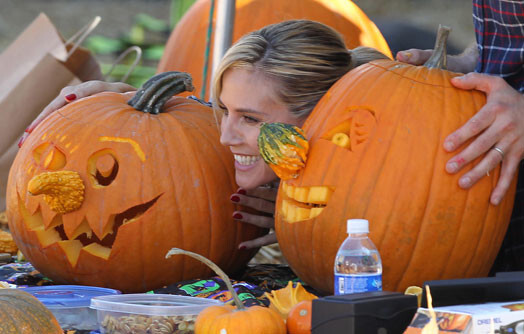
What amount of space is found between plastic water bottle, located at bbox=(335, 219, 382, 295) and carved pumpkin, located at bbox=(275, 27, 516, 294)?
0.65 feet

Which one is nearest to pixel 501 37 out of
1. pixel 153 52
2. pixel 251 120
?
pixel 251 120

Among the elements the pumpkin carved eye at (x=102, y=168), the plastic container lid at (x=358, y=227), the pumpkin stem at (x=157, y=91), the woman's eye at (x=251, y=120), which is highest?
the pumpkin stem at (x=157, y=91)

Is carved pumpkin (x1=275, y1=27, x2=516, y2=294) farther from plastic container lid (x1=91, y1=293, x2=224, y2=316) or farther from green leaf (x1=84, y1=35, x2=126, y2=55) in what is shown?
green leaf (x1=84, y1=35, x2=126, y2=55)

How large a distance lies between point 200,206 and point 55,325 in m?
0.87

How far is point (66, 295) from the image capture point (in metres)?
2.00

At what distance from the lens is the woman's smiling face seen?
2.39 metres

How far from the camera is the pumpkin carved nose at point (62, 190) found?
7.18ft

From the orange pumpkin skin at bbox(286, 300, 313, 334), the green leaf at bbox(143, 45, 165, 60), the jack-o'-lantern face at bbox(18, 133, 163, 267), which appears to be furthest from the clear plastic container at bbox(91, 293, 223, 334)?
the green leaf at bbox(143, 45, 165, 60)

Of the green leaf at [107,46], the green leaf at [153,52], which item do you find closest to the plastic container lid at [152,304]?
the green leaf at [153,52]

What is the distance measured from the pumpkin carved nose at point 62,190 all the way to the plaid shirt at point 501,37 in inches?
53.9

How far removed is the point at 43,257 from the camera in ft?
7.93

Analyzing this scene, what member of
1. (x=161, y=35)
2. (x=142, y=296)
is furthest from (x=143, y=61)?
(x=142, y=296)

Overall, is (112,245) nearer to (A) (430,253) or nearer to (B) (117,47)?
(A) (430,253)

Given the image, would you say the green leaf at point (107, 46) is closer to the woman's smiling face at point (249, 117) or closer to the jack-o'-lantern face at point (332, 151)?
the woman's smiling face at point (249, 117)
